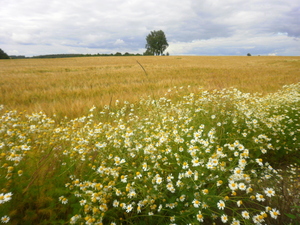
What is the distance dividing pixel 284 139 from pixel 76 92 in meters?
7.04

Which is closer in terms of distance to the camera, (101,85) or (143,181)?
(143,181)

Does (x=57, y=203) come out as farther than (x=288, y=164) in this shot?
No

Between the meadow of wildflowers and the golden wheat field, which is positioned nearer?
the meadow of wildflowers

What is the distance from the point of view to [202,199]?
5.41ft

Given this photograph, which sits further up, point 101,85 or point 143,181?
point 101,85

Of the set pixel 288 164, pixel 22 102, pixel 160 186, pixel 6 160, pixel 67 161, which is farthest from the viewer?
pixel 22 102

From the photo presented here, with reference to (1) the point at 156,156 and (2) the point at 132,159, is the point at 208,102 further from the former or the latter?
(2) the point at 132,159

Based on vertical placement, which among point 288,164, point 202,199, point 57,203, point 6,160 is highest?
point 6,160

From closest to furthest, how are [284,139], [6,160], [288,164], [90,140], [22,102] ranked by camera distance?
[6,160], [90,140], [288,164], [284,139], [22,102]

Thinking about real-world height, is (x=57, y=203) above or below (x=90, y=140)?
below

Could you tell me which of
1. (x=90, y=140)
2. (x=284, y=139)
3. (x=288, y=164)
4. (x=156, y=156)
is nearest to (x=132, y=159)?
(x=156, y=156)

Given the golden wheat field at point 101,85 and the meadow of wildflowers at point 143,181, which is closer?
the meadow of wildflowers at point 143,181

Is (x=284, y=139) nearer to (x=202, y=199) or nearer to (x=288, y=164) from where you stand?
(x=288, y=164)

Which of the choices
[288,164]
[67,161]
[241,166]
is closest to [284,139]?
[288,164]
